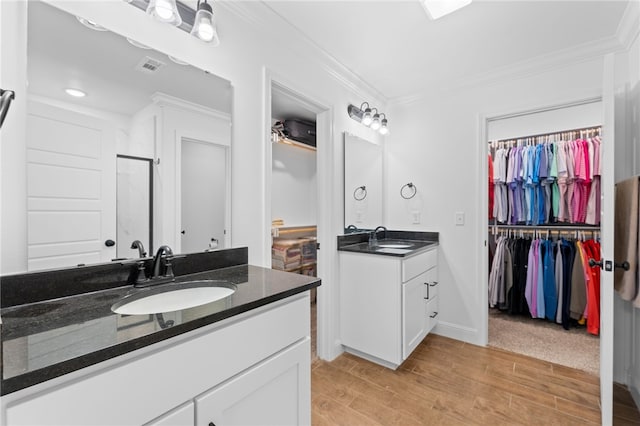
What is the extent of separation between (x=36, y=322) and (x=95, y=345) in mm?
289

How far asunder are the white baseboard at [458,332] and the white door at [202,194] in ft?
7.44

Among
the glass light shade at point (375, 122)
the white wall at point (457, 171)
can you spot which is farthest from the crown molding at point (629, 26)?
the glass light shade at point (375, 122)

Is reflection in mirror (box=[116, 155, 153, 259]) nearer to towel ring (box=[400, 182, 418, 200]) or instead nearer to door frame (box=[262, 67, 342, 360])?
door frame (box=[262, 67, 342, 360])

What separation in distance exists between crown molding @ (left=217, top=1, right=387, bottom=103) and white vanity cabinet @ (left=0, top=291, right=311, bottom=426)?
155 cm

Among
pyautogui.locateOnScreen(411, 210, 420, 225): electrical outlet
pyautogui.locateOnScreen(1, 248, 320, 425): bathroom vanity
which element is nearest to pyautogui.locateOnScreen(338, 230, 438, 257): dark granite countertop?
pyautogui.locateOnScreen(411, 210, 420, 225): electrical outlet

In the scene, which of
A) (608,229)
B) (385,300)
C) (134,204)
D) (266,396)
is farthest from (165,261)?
(608,229)

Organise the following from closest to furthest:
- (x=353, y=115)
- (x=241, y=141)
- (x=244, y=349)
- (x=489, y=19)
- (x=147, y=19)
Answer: (x=244, y=349) < (x=147, y=19) < (x=241, y=141) < (x=489, y=19) < (x=353, y=115)

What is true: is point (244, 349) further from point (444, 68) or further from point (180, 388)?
point (444, 68)

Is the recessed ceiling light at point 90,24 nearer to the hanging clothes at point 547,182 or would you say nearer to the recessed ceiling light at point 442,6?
the recessed ceiling light at point 442,6

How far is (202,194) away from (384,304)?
1469 millimetres

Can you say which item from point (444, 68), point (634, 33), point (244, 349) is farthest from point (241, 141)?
point (634, 33)

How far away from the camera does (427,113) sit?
277 cm

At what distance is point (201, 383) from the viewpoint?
79 centimetres

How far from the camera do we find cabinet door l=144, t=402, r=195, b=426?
27.9 inches
